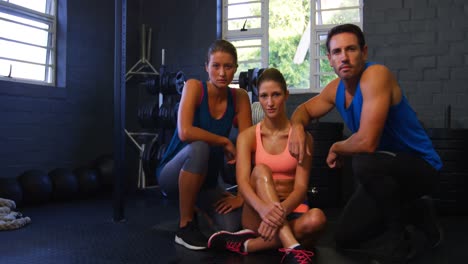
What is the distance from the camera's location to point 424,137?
74.0 inches

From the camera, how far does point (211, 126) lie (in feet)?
7.40

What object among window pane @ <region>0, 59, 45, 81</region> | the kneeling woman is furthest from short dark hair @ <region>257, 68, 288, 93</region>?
window pane @ <region>0, 59, 45, 81</region>

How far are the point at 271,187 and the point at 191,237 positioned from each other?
1.82 feet

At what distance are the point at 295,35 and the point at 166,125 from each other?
5.62 ft

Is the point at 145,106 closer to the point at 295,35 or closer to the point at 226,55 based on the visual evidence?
the point at 295,35

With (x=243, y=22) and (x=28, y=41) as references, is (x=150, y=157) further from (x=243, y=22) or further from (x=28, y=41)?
(x=243, y=22)

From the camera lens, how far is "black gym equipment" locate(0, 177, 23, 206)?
303 centimetres

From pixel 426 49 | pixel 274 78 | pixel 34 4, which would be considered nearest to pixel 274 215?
pixel 274 78

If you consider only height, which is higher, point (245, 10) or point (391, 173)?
point (245, 10)

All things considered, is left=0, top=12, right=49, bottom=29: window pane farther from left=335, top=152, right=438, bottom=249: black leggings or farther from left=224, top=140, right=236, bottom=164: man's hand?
left=335, top=152, right=438, bottom=249: black leggings

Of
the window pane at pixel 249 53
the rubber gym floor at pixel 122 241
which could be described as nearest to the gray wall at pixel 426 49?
the rubber gym floor at pixel 122 241

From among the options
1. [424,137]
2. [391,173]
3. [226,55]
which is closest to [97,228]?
[226,55]

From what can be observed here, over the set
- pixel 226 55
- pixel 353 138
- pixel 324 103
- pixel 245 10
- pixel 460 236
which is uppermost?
pixel 245 10

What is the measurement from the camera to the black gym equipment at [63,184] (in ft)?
11.3
